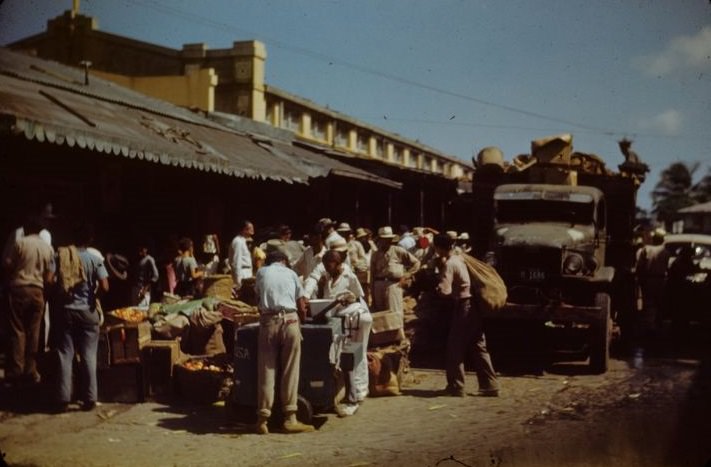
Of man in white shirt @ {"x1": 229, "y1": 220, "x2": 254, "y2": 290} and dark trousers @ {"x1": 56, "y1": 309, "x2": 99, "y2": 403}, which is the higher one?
man in white shirt @ {"x1": 229, "y1": 220, "x2": 254, "y2": 290}

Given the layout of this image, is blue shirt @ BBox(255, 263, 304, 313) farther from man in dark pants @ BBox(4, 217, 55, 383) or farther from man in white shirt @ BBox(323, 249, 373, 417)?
man in dark pants @ BBox(4, 217, 55, 383)

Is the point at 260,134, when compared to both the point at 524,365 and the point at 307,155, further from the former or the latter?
the point at 524,365

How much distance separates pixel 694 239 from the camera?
17516 mm

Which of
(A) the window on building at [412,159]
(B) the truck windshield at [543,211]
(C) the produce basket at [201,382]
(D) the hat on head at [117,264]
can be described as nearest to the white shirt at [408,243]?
(B) the truck windshield at [543,211]

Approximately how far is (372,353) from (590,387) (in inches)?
116

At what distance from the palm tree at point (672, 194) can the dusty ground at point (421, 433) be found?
495 centimetres

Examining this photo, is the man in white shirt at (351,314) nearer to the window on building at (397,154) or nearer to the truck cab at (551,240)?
the truck cab at (551,240)

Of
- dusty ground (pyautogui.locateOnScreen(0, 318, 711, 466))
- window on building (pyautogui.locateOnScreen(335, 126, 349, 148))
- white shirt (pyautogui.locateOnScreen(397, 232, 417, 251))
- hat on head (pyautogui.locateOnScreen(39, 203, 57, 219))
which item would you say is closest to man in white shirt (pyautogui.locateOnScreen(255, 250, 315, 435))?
dusty ground (pyautogui.locateOnScreen(0, 318, 711, 466))

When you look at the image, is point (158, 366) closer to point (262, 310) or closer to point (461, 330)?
point (262, 310)

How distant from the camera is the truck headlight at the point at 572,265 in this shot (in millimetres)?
10898

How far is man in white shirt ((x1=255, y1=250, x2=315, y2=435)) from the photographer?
7.18m

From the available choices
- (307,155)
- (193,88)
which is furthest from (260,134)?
(193,88)

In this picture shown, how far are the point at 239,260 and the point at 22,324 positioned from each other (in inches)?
154

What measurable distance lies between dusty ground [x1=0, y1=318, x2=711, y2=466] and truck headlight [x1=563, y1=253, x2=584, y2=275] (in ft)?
6.55
